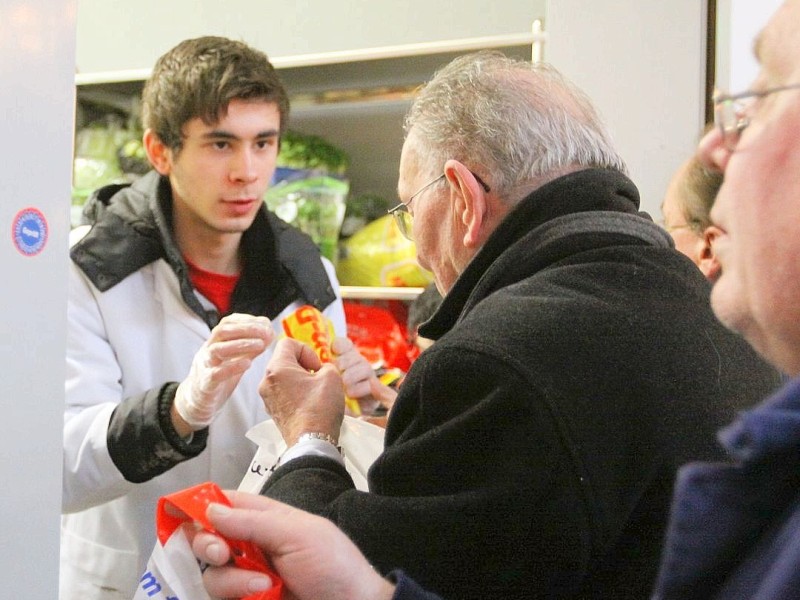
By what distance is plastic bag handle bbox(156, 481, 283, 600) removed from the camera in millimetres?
928

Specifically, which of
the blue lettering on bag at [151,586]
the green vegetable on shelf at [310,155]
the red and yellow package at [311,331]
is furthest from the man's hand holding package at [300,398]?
the green vegetable on shelf at [310,155]

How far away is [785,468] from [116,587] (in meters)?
1.48

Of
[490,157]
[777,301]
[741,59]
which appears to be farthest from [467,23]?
[777,301]

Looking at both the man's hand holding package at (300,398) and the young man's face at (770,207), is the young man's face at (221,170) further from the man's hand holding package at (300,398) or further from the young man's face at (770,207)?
the young man's face at (770,207)

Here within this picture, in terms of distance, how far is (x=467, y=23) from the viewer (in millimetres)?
2514

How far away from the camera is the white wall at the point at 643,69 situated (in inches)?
83.7

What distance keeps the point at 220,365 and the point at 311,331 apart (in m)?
0.24

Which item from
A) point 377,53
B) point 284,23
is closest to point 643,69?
point 377,53

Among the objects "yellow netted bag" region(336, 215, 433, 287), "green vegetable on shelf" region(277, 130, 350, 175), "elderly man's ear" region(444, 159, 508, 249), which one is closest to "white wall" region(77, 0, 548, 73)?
"green vegetable on shelf" region(277, 130, 350, 175)

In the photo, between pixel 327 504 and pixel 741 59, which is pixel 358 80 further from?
pixel 327 504

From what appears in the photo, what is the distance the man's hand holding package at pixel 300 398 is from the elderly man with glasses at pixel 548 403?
148 millimetres

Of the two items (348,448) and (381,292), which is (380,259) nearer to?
(381,292)

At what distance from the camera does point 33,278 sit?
1.08 m

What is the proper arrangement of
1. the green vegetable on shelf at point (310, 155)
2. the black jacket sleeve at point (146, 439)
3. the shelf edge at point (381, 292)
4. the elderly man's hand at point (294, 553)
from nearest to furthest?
the elderly man's hand at point (294, 553), the black jacket sleeve at point (146, 439), the shelf edge at point (381, 292), the green vegetable on shelf at point (310, 155)
